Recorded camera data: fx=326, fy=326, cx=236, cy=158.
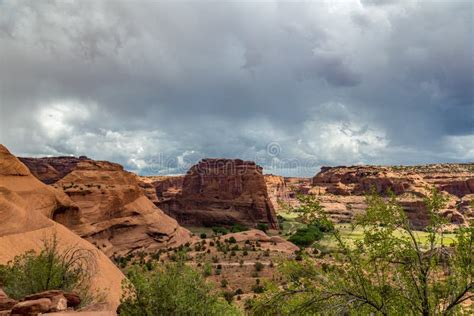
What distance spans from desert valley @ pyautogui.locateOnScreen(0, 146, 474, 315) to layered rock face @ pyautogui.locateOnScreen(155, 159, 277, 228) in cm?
29

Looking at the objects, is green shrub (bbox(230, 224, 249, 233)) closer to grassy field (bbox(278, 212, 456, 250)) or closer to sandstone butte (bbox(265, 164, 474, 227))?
grassy field (bbox(278, 212, 456, 250))

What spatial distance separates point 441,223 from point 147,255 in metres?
46.9

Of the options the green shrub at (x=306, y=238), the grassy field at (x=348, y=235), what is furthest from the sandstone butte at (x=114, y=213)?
the grassy field at (x=348, y=235)

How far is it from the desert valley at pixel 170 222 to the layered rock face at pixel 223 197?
0.94 ft

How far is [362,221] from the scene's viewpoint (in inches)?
361

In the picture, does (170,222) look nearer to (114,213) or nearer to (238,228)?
(114,213)

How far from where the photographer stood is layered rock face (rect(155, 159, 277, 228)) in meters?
86.9

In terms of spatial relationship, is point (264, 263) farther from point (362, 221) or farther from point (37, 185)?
point (362, 221)

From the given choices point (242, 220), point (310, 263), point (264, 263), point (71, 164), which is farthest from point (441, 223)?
point (71, 164)

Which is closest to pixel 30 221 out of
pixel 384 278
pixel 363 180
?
pixel 384 278

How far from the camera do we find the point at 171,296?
9.53m

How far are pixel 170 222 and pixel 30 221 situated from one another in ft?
117

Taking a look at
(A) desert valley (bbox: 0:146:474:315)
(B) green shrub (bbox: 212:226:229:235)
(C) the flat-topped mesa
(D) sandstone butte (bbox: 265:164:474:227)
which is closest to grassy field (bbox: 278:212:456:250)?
(A) desert valley (bbox: 0:146:474:315)

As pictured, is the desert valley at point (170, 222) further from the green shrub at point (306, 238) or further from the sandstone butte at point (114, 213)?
the green shrub at point (306, 238)
